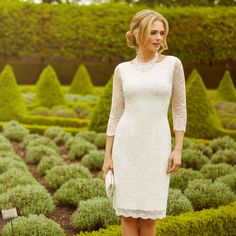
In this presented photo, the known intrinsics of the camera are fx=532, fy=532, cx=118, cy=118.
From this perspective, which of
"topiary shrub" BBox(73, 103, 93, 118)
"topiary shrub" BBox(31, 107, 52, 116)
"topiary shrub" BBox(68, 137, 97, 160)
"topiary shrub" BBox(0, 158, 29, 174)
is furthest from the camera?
"topiary shrub" BBox(73, 103, 93, 118)

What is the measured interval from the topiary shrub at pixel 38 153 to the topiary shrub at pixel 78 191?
8.17ft

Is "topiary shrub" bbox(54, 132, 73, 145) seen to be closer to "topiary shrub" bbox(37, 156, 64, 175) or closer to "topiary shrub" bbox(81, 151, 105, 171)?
"topiary shrub" bbox(81, 151, 105, 171)

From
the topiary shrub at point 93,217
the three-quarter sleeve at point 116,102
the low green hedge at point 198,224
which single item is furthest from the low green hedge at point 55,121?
the three-quarter sleeve at point 116,102

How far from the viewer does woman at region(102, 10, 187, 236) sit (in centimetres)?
332

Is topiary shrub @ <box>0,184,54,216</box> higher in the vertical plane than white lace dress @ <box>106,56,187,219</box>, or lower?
lower

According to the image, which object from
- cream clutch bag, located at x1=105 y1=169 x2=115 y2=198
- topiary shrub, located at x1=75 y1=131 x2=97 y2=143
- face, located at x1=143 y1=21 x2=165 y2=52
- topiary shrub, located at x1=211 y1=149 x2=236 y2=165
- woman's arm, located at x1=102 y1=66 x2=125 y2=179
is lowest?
topiary shrub, located at x1=75 y1=131 x2=97 y2=143

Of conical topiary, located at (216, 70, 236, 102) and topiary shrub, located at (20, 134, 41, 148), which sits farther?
conical topiary, located at (216, 70, 236, 102)

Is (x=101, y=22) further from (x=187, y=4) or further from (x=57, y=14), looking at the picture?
(x=187, y=4)

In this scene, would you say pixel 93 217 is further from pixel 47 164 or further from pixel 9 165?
pixel 47 164

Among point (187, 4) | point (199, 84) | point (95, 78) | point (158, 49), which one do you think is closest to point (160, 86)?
point (158, 49)

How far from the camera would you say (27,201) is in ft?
18.6

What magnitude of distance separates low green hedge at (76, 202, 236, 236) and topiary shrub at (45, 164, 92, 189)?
7.35 ft

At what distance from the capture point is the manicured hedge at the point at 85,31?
3156cm

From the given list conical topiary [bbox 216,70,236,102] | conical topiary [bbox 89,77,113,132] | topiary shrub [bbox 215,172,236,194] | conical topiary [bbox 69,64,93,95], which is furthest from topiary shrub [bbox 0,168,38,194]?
conical topiary [bbox 69,64,93,95]
